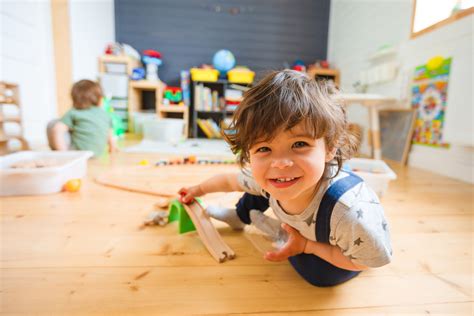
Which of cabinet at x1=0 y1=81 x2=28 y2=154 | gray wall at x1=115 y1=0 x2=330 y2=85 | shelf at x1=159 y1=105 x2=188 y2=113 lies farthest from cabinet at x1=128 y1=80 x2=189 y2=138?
cabinet at x1=0 y1=81 x2=28 y2=154

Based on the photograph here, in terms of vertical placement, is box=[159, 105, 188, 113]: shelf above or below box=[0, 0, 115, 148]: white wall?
below

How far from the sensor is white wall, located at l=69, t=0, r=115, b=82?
244 cm

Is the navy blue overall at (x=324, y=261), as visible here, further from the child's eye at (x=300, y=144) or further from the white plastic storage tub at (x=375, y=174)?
the white plastic storage tub at (x=375, y=174)

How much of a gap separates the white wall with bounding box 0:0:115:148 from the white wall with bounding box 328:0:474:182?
2.42 meters

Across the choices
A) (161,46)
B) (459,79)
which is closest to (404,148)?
(459,79)

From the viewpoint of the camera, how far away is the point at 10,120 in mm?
1656

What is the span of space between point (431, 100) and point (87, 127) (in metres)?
1.94

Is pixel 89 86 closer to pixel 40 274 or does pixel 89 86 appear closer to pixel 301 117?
pixel 40 274

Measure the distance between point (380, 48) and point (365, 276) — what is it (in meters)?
2.00

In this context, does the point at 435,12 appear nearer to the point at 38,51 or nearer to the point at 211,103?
the point at 211,103

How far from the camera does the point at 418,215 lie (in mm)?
940

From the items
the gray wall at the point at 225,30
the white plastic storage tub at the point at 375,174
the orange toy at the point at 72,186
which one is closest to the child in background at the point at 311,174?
the white plastic storage tub at the point at 375,174

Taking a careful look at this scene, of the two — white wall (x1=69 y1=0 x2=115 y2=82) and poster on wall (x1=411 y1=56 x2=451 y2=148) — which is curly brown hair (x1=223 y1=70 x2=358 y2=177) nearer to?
poster on wall (x1=411 y1=56 x2=451 y2=148)

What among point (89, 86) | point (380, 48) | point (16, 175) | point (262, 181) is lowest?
point (16, 175)
